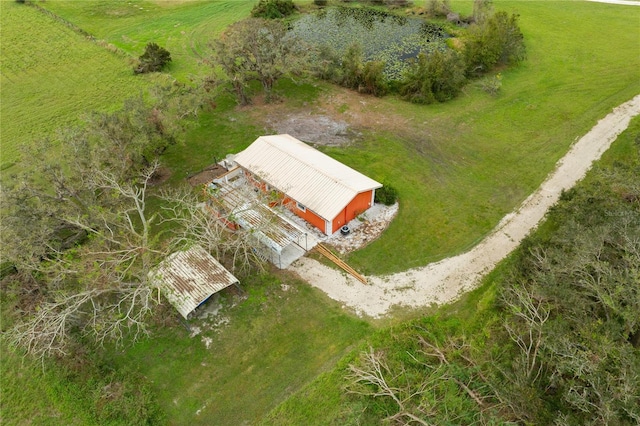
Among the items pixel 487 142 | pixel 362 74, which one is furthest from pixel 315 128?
pixel 487 142

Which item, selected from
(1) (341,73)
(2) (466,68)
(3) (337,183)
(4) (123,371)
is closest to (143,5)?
(1) (341,73)

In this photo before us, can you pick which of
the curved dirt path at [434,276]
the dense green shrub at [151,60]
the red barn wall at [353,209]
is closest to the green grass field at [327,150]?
the curved dirt path at [434,276]

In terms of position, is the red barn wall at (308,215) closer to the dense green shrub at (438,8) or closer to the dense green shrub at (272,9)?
the dense green shrub at (272,9)

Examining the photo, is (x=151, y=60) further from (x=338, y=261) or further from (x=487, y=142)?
(x=487, y=142)

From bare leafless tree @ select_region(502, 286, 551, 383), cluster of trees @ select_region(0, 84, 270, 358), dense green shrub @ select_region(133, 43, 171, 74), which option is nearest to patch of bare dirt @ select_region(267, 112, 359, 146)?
cluster of trees @ select_region(0, 84, 270, 358)

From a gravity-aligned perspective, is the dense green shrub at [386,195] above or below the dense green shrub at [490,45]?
below

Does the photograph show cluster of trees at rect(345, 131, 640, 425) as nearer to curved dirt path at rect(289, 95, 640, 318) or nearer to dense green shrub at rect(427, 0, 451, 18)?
curved dirt path at rect(289, 95, 640, 318)
